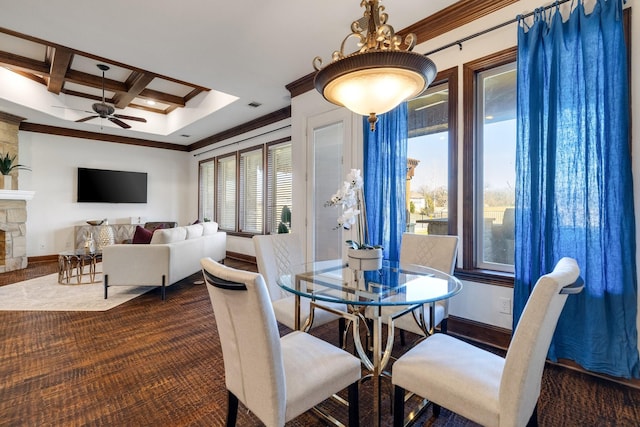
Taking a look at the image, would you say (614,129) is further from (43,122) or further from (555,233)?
(43,122)

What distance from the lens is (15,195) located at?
215 inches

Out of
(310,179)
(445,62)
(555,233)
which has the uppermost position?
(445,62)

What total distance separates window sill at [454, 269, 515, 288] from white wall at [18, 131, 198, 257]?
728cm

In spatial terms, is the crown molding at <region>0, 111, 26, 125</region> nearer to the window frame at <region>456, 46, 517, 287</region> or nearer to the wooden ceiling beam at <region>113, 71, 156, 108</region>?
the wooden ceiling beam at <region>113, 71, 156, 108</region>

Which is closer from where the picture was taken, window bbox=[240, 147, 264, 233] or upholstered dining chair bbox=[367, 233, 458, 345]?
upholstered dining chair bbox=[367, 233, 458, 345]

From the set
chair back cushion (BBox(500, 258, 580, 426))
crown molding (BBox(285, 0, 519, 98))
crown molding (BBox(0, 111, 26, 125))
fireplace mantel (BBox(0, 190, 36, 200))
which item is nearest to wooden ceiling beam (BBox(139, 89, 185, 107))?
crown molding (BBox(0, 111, 26, 125))

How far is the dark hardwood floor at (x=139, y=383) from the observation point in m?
1.70

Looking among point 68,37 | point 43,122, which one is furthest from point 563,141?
point 43,122

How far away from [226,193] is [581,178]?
6577 millimetres

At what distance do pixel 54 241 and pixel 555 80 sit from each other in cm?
871

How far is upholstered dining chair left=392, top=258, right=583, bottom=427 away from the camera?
40.6 inches

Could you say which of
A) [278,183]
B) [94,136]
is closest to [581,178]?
[278,183]

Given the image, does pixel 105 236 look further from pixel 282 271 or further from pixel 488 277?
pixel 488 277

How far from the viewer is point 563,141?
2.12 meters
